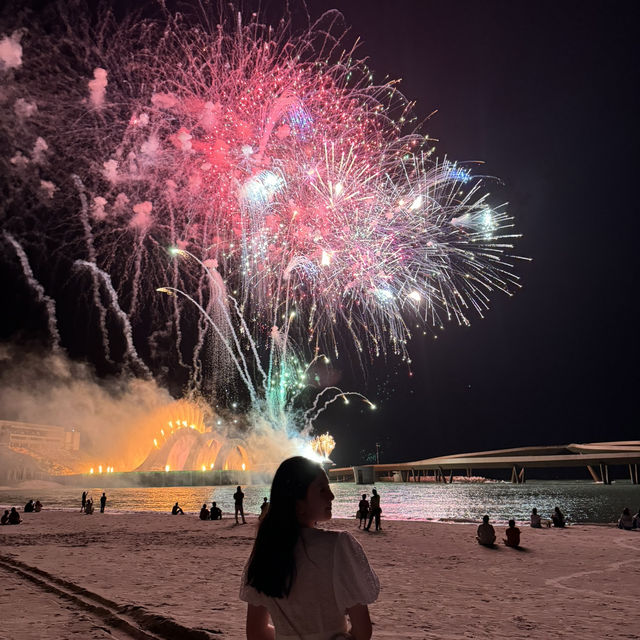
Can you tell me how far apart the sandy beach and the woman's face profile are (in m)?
4.88

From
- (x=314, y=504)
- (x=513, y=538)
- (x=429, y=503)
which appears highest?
(x=314, y=504)

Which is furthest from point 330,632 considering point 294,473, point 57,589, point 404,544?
point 404,544

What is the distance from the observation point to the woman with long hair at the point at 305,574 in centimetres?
272

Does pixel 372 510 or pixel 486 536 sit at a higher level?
pixel 372 510

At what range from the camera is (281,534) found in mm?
2840

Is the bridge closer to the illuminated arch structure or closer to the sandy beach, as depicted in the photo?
the illuminated arch structure

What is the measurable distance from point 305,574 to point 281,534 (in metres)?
0.22

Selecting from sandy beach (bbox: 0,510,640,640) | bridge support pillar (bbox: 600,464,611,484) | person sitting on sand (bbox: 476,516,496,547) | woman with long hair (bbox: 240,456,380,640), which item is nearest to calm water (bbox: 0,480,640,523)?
person sitting on sand (bbox: 476,516,496,547)

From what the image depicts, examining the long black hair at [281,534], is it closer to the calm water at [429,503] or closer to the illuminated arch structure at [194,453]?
the calm water at [429,503]

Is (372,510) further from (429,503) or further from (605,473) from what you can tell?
(605,473)

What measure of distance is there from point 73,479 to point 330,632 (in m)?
118

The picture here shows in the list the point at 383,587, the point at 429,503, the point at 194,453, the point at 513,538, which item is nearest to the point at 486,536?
the point at 513,538

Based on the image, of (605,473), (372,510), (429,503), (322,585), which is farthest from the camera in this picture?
(605,473)

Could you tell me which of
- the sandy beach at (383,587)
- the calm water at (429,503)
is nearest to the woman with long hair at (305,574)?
the sandy beach at (383,587)
